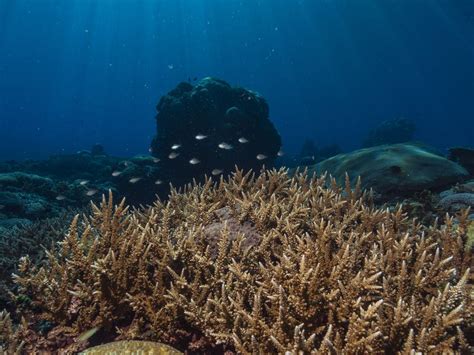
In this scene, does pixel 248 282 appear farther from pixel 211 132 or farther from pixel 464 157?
pixel 211 132

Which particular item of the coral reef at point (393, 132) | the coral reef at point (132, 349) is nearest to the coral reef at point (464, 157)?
the coral reef at point (132, 349)

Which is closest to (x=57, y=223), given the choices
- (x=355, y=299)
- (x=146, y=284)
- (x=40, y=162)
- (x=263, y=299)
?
(x=146, y=284)

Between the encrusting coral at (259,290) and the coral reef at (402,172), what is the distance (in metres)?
3.09

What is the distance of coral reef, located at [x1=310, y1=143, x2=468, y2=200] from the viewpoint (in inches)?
261

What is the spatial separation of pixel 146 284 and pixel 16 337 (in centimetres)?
114

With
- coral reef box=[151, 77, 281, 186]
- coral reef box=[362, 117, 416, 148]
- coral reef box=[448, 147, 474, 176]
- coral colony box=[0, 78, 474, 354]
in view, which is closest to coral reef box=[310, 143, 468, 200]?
coral colony box=[0, 78, 474, 354]

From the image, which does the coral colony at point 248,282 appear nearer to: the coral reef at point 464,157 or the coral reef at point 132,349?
the coral reef at point 132,349

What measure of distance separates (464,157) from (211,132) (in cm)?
1074

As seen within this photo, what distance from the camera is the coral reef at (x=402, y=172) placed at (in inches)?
261

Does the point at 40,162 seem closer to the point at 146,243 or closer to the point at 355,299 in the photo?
the point at 146,243

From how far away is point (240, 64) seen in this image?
151m

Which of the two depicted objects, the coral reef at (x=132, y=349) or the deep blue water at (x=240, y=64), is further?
the deep blue water at (x=240, y=64)

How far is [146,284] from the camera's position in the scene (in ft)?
9.09

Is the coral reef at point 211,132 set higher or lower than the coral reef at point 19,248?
higher
